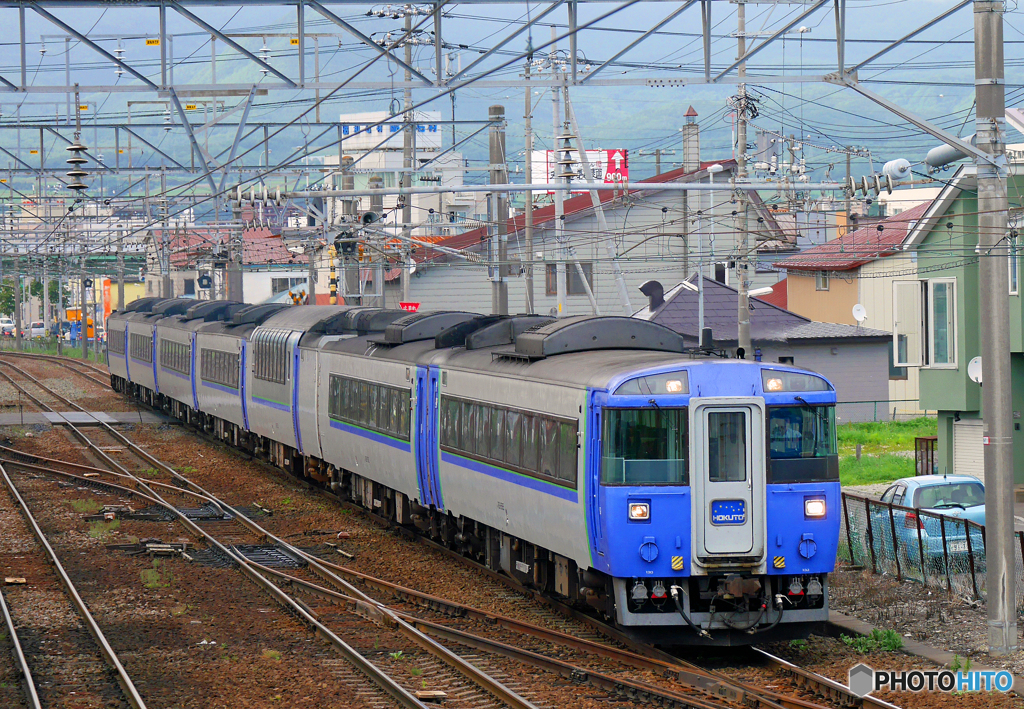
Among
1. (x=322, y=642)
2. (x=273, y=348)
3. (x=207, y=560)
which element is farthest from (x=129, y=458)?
(x=322, y=642)

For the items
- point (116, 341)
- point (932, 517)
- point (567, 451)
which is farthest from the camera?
point (116, 341)

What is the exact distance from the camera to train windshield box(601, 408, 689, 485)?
1113 centimetres

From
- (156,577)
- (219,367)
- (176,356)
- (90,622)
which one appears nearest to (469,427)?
(156,577)

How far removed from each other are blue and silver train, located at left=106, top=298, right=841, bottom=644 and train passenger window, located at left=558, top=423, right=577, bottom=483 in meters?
0.02

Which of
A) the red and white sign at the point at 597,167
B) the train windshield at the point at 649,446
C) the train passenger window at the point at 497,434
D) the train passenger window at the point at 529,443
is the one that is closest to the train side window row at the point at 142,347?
the red and white sign at the point at 597,167

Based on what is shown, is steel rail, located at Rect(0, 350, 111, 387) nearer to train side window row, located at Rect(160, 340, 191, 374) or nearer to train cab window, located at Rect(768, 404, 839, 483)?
train side window row, located at Rect(160, 340, 191, 374)

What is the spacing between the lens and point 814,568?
36.9ft

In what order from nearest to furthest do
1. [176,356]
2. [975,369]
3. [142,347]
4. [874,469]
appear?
[975,369], [874,469], [176,356], [142,347]

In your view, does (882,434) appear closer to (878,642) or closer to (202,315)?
(202,315)

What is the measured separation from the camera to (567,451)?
11984 mm

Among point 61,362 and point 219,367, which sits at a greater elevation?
point 219,367

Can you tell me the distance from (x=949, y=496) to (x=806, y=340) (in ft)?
61.8

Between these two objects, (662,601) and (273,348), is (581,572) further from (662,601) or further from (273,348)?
(273,348)

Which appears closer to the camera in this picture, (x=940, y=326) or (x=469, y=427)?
(x=469, y=427)
